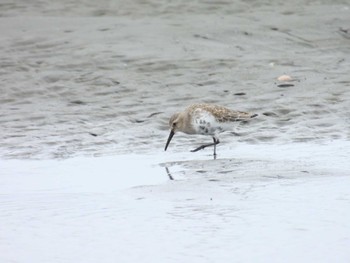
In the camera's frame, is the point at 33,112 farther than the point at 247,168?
Yes

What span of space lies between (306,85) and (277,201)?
14.7 feet

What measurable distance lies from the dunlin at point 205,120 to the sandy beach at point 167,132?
10.4 inches

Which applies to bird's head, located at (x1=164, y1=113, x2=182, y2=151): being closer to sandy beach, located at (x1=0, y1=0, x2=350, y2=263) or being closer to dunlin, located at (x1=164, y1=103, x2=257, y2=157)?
dunlin, located at (x1=164, y1=103, x2=257, y2=157)

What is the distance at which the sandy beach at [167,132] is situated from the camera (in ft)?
29.1

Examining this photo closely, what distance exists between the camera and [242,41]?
1540 centimetres

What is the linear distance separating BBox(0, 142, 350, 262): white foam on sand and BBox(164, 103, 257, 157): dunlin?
0.26 m

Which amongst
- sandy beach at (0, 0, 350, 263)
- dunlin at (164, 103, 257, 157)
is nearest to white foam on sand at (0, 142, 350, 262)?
sandy beach at (0, 0, 350, 263)

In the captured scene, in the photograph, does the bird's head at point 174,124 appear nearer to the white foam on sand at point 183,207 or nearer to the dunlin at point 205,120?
the dunlin at point 205,120

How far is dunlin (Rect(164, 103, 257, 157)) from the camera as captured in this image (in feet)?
39.7

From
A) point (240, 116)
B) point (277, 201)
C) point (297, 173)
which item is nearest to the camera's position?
point (277, 201)

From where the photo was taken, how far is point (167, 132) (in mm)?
12859

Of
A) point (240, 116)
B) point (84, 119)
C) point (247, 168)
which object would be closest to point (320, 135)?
point (240, 116)

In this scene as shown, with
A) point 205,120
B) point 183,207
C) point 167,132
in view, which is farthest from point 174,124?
point 183,207

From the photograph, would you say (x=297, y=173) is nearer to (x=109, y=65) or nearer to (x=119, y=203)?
(x=119, y=203)
